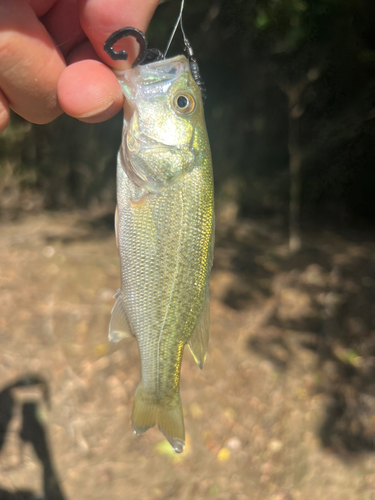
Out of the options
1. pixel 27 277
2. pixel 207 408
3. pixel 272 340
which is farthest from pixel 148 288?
pixel 27 277

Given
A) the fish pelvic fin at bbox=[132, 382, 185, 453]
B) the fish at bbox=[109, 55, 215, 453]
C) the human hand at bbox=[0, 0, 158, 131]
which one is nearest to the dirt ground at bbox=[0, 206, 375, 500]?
the fish pelvic fin at bbox=[132, 382, 185, 453]

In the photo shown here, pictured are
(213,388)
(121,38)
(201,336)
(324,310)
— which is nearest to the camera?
(121,38)

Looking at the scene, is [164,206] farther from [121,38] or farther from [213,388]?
[213,388]

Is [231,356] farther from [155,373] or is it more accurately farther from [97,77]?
[97,77]

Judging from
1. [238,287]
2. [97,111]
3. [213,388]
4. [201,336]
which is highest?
[97,111]

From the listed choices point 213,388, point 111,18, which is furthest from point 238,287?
point 111,18

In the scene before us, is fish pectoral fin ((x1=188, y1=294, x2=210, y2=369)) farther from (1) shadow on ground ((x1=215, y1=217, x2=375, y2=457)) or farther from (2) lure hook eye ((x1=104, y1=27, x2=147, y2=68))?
(1) shadow on ground ((x1=215, y1=217, x2=375, y2=457))

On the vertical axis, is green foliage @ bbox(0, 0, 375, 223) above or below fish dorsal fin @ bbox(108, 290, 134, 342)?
below
